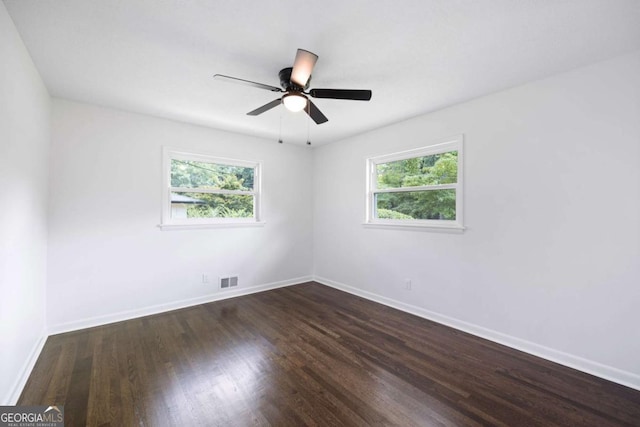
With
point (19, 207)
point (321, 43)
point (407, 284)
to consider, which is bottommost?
point (407, 284)

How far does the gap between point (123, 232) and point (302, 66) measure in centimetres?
297

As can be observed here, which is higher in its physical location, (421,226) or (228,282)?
(421,226)

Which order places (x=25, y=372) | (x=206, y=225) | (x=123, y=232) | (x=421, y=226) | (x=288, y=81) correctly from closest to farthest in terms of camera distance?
(x=25, y=372), (x=288, y=81), (x=123, y=232), (x=421, y=226), (x=206, y=225)

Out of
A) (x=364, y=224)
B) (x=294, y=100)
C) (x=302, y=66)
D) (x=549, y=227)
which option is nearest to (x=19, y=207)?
(x=294, y=100)

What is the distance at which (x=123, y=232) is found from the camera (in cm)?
333

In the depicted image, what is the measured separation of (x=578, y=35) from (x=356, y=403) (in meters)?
3.00

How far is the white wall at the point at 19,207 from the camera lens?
1.74 m

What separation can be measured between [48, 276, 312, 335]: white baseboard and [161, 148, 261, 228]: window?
1.05m

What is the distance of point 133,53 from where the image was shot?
215 centimetres

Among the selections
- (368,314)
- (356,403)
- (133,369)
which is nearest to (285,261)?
(368,314)

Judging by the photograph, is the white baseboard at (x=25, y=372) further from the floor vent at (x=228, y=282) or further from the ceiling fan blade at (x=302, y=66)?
the ceiling fan blade at (x=302, y=66)

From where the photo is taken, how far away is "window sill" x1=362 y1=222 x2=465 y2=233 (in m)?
3.14

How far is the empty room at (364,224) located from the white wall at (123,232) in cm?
2

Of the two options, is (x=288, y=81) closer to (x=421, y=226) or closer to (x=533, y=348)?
(x=421, y=226)
